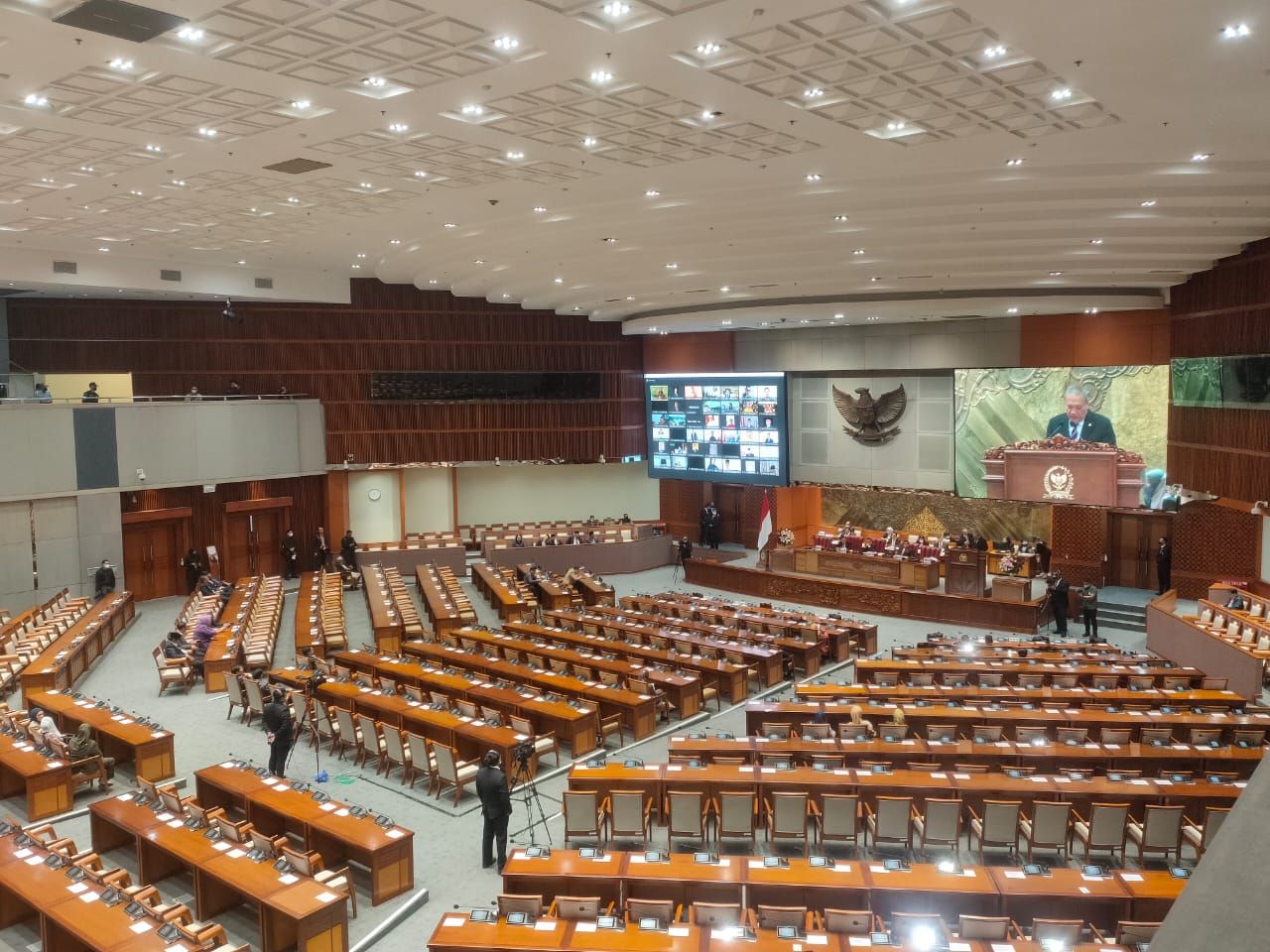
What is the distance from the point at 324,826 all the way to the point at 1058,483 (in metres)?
18.8

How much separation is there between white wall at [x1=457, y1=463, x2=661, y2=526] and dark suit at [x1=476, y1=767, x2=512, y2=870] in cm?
2065

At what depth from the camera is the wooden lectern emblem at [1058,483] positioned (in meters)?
22.0

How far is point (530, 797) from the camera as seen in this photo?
10391 millimetres

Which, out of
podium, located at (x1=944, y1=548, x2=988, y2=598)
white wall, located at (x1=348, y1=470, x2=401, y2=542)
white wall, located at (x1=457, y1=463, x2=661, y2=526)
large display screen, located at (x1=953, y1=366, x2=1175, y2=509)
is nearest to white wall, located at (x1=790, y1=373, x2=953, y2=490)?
large display screen, located at (x1=953, y1=366, x2=1175, y2=509)

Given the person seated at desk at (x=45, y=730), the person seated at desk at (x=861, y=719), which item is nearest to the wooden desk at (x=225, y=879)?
the person seated at desk at (x=45, y=730)

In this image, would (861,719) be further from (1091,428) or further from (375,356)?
(375,356)

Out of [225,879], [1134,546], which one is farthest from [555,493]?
[225,879]

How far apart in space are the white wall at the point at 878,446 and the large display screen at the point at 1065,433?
24.7 inches

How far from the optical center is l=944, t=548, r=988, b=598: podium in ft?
66.4

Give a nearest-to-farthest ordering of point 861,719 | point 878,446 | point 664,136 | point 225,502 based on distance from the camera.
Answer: point 664,136, point 861,719, point 225,502, point 878,446

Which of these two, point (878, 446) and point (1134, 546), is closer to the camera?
point (1134, 546)

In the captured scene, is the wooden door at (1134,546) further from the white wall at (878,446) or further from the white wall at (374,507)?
the white wall at (374,507)

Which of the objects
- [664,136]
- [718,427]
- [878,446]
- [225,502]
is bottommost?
[225,502]

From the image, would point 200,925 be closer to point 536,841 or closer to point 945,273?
point 536,841
